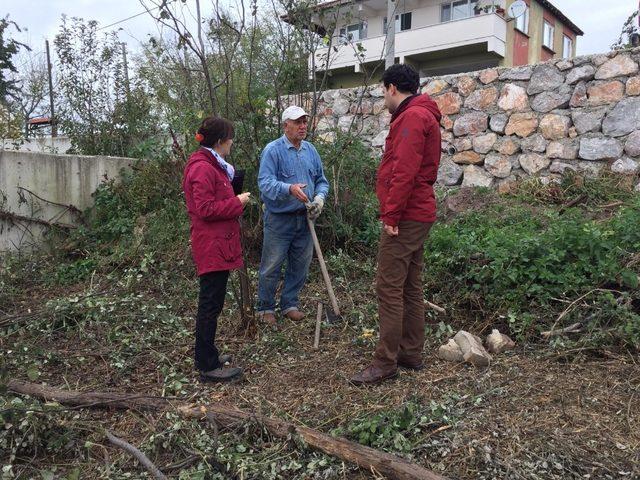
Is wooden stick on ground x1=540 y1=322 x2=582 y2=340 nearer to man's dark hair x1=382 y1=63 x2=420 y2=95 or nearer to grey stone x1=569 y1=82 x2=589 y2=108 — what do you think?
man's dark hair x1=382 y1=63 x2=420 y2=95

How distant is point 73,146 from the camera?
8430mm

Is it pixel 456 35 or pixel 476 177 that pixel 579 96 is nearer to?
pixel 476 177

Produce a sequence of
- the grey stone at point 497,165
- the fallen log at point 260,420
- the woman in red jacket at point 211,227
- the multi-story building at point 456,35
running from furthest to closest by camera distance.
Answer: the multi-story building at point 456,35 → the grey stone at point 497,165 → the woman in red jacket at point 211,227 → the fallen log at point 260,420

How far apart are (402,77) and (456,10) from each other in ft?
70.3

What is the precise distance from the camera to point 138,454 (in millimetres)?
2670

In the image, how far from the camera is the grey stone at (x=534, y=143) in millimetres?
7261

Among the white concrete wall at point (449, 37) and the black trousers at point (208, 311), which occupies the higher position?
the white concrete wall at point (449, 37)

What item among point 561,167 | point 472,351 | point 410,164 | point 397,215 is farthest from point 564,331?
point 561,167

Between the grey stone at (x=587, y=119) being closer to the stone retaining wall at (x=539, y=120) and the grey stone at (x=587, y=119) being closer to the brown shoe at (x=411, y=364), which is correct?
the stone retaining wall at (x=539, y=120)

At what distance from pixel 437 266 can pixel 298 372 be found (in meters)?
1.76

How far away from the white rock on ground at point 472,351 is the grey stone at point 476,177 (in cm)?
437

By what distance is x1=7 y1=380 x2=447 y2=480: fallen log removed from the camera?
8.02 feet

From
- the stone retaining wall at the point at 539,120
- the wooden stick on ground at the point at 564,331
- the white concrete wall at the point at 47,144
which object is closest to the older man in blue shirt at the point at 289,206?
the wooden stick on ground at the point at 564,331

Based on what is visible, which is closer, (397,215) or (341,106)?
(397,215)
